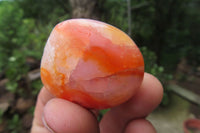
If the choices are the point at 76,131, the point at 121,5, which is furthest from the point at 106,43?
the point at 121,5

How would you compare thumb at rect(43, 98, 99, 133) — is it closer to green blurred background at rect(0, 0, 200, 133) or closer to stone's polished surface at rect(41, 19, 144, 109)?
stone's polished surface at rect(41, 19, 144, 109)

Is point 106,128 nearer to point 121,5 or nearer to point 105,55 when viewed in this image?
point 105,55

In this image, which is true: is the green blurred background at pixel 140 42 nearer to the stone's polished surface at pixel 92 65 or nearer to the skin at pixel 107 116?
the skin at pixel 107 116

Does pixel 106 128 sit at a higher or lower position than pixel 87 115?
lower

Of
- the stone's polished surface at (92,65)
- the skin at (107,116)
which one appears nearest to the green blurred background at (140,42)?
the skin at (107,116)

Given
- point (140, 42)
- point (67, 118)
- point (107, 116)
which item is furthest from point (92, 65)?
point (140, 42)

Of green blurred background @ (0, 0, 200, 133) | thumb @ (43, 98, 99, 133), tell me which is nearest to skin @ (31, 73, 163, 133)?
thumb @ (43, 98, 99, 133)
